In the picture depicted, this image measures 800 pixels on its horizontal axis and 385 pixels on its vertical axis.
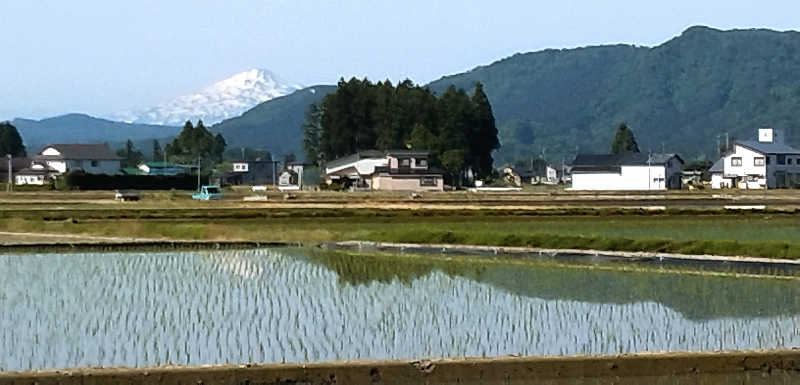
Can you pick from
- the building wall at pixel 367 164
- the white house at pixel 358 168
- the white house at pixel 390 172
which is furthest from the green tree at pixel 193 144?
the building wall at pixel 367 164

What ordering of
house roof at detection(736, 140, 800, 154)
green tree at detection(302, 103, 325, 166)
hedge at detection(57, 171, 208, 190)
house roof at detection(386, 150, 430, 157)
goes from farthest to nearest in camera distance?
green tree at detection(302, 103, 325, 166) < house roof at detection(736, 140, 800, 154) < house roof at detection(386, 150, 430, 157) < hedge at detection(57, 171, 208, 190)

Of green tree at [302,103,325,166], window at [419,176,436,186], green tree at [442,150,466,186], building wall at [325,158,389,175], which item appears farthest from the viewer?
green tree at [302,103,325,166]

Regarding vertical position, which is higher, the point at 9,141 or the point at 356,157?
the point at 9,141

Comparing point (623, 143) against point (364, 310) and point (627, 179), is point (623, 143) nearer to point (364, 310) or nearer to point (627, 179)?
point (627, 179)

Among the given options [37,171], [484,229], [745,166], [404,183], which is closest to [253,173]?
[37,171]

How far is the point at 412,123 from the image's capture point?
261 ft

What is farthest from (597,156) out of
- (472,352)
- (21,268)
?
(472,352)

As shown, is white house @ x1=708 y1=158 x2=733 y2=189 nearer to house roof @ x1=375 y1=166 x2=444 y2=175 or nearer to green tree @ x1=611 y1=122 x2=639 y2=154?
house roof @ x1=375 y1=166 x2=444 y2=175

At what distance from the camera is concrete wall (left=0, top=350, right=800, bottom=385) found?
30.9 feet

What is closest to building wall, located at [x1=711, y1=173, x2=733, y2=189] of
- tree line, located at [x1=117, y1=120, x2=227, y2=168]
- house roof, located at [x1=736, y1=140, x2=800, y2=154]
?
house roof, located at [x1=736, y1=140, x2=800, y2=154]

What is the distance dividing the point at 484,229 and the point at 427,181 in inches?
1608

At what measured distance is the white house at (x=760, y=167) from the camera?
227ft

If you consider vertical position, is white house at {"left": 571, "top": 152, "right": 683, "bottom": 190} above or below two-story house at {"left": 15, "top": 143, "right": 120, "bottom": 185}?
below

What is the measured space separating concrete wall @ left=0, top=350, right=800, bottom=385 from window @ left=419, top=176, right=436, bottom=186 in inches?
2264
